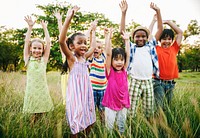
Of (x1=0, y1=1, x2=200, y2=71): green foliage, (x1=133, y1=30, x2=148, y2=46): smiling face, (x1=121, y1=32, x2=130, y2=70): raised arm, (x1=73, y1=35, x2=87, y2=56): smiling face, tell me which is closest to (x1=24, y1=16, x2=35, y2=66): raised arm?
(x1=73, y1=35, x2=87, y2=56): smiling face

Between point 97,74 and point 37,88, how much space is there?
1.12m

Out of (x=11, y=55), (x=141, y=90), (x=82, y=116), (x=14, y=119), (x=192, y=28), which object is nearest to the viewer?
(x=82, y=116)

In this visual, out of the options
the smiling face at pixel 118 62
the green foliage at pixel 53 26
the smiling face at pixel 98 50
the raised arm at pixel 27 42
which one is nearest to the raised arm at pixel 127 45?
the smiling face at pixel 118 62

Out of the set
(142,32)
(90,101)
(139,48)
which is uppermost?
(142,32)

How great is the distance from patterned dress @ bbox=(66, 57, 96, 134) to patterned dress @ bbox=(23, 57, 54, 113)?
784 millimetres

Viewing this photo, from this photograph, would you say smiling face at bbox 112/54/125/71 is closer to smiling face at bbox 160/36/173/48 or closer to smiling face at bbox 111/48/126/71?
smiling face at bbox 111/48/126/71

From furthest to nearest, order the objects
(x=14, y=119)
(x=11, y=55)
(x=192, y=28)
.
Answer: (x=192, y=28)
(x=11, y=55)
(x=14, y=119)

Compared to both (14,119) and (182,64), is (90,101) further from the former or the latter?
(182,64)

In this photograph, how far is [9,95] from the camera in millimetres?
4102

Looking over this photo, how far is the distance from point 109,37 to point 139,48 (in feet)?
2.26

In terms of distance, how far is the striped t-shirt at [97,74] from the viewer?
13.3ft

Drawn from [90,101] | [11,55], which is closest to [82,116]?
[90,101]

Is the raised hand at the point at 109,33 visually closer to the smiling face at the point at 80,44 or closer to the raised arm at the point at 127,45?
the raised arm at the point at 127,45

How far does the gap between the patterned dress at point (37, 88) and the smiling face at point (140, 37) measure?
1.48 metres
